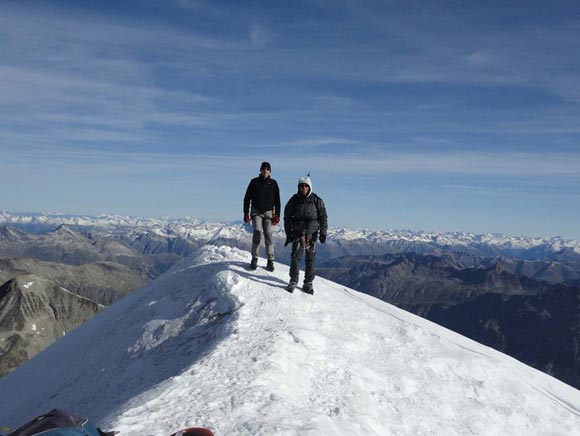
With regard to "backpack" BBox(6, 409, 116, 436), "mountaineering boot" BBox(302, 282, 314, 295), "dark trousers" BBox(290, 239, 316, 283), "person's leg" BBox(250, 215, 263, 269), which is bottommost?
"mountaineering boot" BBox(302, 282, 314, 295)

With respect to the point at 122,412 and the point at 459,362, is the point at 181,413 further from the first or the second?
the point at 459,362

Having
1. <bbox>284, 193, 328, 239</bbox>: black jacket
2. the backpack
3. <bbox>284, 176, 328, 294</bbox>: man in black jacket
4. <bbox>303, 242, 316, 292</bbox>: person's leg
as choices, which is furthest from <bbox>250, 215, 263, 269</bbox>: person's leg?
the backpack

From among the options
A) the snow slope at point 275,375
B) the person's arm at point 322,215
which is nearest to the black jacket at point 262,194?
the person's arm at point 322,215

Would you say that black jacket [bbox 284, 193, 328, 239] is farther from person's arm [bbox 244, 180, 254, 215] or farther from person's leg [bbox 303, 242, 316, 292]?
person's arm [bbox 244, 180, 254, 215]

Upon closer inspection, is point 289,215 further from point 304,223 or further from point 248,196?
point 248,196

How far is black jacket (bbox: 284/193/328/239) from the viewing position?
1673 cm

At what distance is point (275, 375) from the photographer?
1051 centimetres

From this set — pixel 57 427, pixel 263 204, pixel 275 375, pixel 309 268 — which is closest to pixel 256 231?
pixel 263 204

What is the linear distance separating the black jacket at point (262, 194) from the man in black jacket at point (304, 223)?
4.34 ft

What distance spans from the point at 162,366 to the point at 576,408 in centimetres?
1410

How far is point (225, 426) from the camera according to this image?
26.0 ft

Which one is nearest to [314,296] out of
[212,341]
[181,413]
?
[212,341]

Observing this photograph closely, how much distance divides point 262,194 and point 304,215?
2315 mm

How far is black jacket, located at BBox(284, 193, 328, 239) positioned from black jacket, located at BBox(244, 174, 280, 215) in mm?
1349
